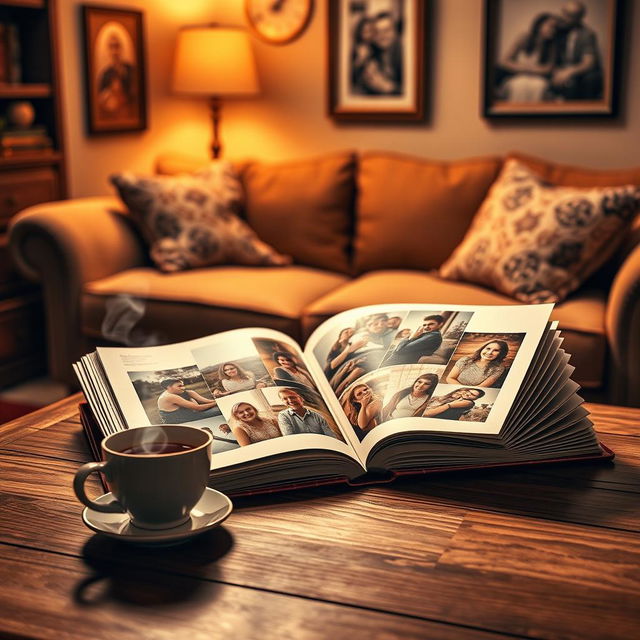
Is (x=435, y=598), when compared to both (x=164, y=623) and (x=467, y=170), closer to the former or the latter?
(x=164, y=623)

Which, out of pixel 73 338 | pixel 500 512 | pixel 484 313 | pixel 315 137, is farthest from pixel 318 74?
pixel 500 512

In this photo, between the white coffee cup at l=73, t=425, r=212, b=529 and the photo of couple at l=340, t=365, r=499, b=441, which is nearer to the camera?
the white coffee cup at l=73, t=425, r=212, b=529

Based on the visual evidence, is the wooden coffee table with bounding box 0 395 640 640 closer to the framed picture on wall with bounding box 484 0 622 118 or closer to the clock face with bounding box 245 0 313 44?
the framed picture on wall with bounding box 484 0 622 118

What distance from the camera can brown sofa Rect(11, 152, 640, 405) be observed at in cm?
234

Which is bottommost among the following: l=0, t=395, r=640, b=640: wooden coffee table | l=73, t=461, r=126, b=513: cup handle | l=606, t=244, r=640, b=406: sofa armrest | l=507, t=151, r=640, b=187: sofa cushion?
l=606, t=244, r=640, b=406: sofa armrest

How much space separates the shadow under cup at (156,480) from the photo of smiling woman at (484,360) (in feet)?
1.19

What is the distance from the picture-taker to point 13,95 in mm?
3111

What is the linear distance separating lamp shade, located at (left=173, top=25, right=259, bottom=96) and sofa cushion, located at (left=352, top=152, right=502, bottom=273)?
737 mm

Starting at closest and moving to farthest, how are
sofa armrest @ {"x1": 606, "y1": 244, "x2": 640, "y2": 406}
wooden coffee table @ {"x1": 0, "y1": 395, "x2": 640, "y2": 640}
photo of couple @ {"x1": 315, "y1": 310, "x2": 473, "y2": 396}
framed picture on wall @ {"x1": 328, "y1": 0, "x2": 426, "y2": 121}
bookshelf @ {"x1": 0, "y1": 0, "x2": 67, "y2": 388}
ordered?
1. wooden coffee table @ {"x1": 0, "y1": 395, "x2": 640, "y2": 640}
2. photo of couple @ {"x1": 315, "y1": 310, "x2": 473, "y2": 396}
3. sofa armrest @ {"x1": 606, "y1": 244, "x2": 640, "y2": 406}
4. bookshelf @ {"x1": 0, "y1": 0, "x2": 67, "y2": 388}
5. framed picture on wall @ {"x1": 328, "y1": 0, "x2": 426, "y2": 121}

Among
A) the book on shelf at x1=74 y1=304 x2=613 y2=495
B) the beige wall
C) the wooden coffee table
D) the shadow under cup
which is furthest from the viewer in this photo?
the beige wall

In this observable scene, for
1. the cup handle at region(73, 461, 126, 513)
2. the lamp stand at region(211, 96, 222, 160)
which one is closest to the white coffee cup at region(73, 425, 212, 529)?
the cup handle at region(73, 461, 126, 513)

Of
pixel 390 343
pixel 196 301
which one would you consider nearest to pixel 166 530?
pixel 390 343

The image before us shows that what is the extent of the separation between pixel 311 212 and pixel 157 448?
2381mm

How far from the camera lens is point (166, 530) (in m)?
0.85
